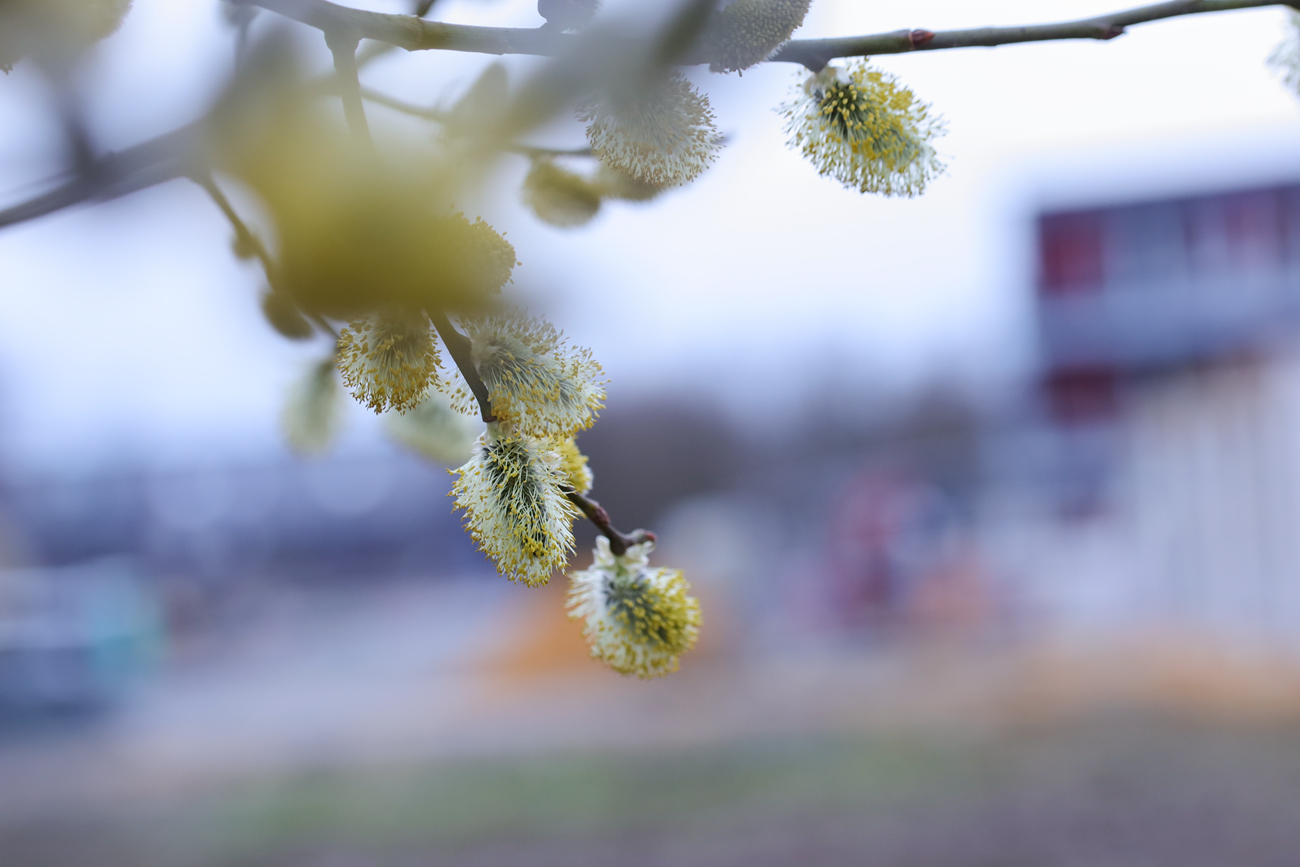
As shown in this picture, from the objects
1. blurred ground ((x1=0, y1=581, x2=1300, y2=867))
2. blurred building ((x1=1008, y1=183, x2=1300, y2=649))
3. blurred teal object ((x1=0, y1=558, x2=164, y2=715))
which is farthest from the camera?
blurred teal object ((x1=0, y1=558, x2=164, y2=715))

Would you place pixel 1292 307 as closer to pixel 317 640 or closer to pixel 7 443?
pixel 317 640

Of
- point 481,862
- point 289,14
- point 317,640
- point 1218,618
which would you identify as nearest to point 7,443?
point 317,640

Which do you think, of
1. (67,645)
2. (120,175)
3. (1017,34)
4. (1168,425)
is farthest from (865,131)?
(1168,425)

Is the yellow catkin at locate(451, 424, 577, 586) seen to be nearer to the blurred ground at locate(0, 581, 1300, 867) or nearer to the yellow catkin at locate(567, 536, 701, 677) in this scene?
the yellow catkin at locate(567, 536, 701, 677)

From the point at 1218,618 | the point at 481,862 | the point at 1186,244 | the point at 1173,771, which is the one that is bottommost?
the point at 481,862

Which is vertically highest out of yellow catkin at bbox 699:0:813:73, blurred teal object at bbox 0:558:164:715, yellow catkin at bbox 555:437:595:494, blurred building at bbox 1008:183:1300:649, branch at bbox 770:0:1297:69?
blurred building at bbox 1008:183:1300:649

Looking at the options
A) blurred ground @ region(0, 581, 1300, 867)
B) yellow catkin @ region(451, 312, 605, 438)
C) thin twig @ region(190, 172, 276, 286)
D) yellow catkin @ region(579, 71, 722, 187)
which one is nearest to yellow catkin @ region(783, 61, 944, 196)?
yellow catkin @ region(579, 71, 722, 187)
